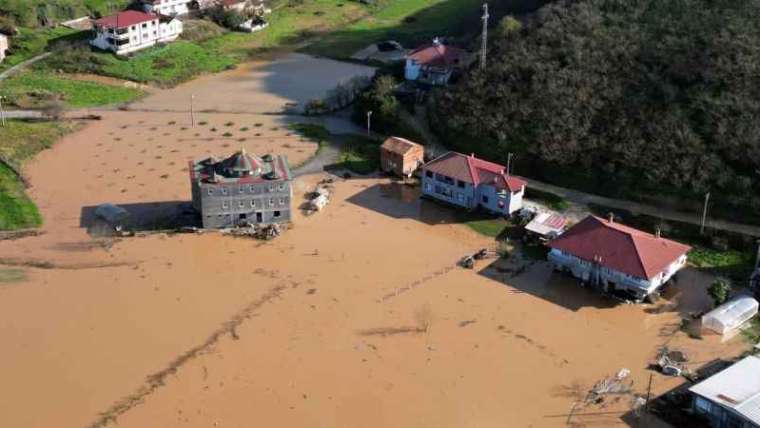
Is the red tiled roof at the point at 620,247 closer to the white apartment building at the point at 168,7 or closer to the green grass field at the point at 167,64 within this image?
the green grass field at the point at 167,64

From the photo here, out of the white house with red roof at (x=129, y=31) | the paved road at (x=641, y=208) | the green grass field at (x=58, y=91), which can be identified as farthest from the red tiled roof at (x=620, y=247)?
the white house with red roof at (x=129, y=31)

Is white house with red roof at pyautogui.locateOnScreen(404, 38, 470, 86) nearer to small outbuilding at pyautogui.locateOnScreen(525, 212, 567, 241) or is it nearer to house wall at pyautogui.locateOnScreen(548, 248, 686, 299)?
small outbuilding at pyautogui.locateOnScreen(525, 212, 567, 241)

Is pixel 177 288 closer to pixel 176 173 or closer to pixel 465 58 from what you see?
pixel 176 173

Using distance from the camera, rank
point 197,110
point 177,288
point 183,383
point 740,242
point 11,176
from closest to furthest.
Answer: point 183,383 → point 177,288 → point 740,242 → point 11,176 → point 197,110

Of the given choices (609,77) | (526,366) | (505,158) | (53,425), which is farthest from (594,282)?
(53,425)

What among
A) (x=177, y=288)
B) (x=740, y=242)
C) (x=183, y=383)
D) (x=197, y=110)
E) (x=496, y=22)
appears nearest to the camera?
(x=183, y=383)

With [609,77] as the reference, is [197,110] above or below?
below

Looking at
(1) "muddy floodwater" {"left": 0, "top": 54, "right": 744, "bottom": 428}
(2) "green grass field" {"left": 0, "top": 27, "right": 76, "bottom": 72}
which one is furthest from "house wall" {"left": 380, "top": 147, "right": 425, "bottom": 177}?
(2) "green grass field" {"left": 0, "top": 27, "right": 76, "bottom": 72}
